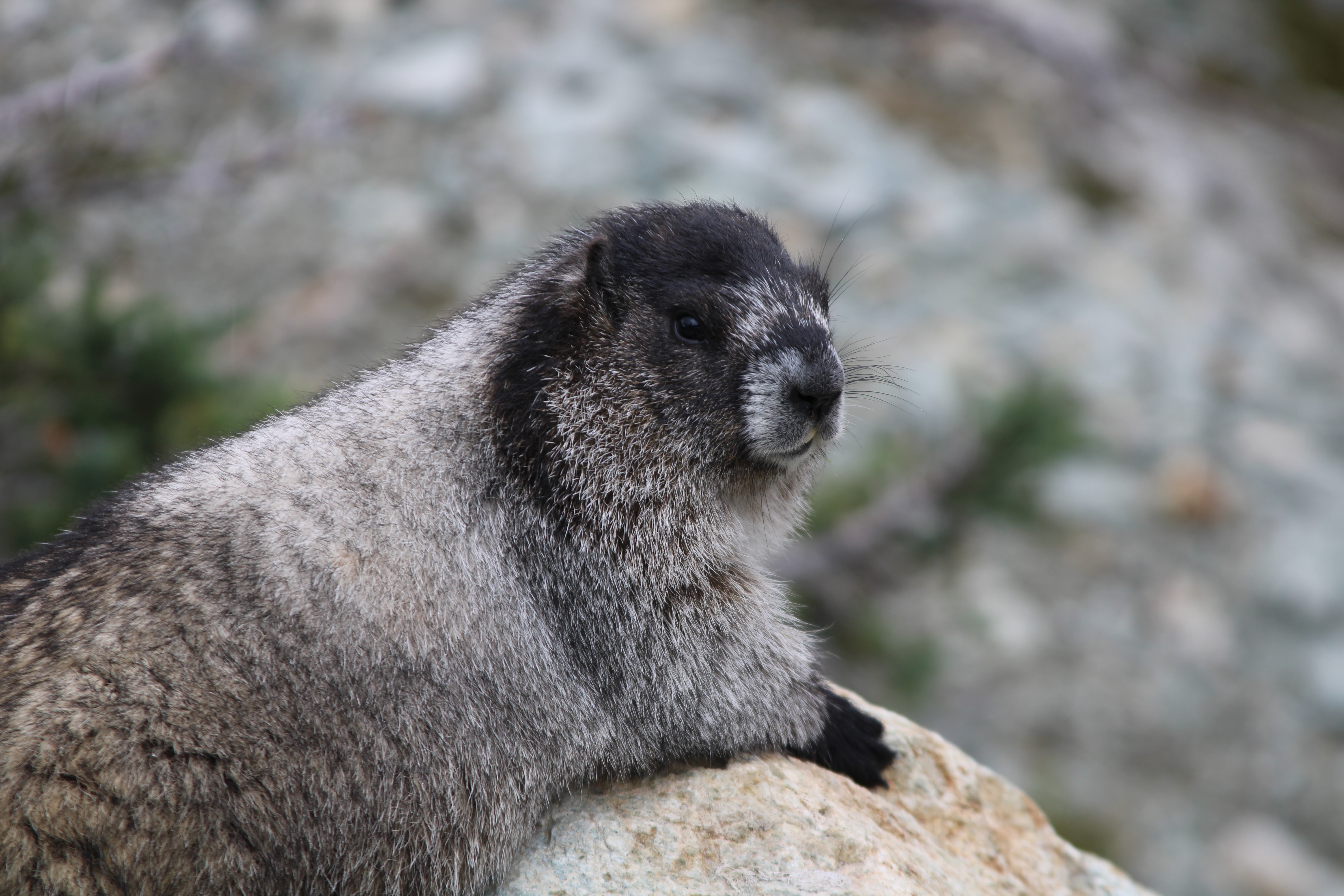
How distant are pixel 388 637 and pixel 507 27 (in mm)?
9572

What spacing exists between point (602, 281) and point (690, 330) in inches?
18.2

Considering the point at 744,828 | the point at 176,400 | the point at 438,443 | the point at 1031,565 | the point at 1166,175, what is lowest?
the point at 176,400

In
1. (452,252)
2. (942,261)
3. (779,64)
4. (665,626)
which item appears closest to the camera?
(665,626)

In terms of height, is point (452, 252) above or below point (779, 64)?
below

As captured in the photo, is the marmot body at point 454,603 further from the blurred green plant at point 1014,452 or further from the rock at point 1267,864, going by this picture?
the rock at point 1267,864

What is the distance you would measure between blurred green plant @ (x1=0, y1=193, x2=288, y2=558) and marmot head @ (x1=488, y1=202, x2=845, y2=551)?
→ 318 cm

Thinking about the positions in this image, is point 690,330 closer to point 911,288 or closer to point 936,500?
point 936,500

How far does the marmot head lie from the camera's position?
4.80 metres

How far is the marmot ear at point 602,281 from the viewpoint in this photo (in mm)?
5047

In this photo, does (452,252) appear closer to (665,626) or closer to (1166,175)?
(665,626)

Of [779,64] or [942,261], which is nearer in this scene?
A: [942,261]

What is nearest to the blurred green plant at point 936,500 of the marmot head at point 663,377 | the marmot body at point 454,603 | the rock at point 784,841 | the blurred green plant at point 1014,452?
the blurred green plant at point 1014,452

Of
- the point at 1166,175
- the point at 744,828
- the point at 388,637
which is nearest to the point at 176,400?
the point at 388,637

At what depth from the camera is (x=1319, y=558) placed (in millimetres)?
10398
